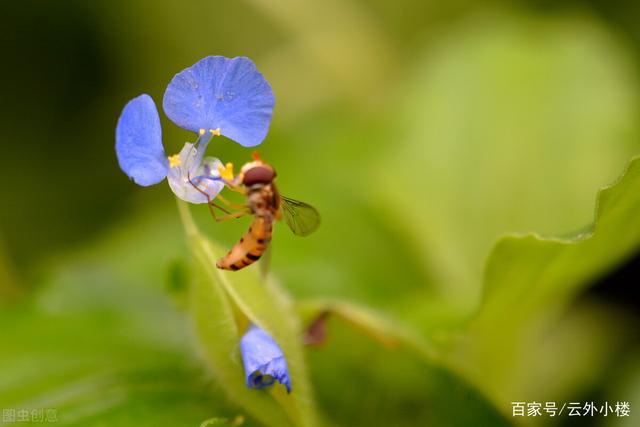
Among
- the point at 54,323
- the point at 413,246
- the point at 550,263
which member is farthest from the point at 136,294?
the point at 550,263

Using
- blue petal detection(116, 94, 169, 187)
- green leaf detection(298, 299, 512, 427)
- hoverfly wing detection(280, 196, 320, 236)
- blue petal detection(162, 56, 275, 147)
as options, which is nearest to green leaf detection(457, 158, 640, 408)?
green leaf detection(298, 299, 512, 427)

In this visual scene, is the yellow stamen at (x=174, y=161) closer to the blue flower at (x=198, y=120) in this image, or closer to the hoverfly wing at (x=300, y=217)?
the blue flower at (x=198, y=120)

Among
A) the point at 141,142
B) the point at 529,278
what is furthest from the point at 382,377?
the point at 141,142

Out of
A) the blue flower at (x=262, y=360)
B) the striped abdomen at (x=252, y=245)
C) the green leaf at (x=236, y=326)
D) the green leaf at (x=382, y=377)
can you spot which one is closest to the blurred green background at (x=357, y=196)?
the green leaf at (x=382, y=377)

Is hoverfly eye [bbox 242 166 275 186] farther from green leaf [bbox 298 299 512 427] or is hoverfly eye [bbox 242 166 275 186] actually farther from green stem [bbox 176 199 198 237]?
green leaf [bbox 298 299 512 427]

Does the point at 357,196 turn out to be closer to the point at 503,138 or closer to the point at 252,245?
the point at 503,138
